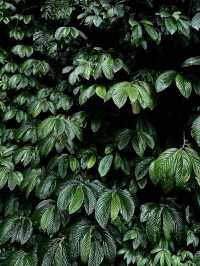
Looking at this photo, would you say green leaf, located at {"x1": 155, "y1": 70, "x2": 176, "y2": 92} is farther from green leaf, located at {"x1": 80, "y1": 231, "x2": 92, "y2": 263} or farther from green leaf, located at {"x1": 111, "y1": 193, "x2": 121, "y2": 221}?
green leaf, located at {"x1": 80, "y1": 231, "x2": 92, "y2": 263}

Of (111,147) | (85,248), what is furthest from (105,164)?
(85,248)

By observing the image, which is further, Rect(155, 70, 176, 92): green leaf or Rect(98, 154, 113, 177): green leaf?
Rect(98, 154, 113, 177): green leaf

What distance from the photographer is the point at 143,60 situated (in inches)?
56.9

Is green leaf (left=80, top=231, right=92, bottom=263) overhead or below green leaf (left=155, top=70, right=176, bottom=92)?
below

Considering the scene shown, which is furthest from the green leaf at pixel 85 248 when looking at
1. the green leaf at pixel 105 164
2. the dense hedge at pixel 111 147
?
the green leaf at pixel 105 164

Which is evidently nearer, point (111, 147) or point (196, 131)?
point (196, 131)

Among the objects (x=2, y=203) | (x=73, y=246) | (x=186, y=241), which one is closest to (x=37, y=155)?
(x=2, y=203)

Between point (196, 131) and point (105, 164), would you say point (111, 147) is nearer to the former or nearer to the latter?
point (105, 164)

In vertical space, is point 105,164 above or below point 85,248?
above

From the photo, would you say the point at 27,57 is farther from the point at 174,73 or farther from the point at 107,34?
the point at 174,73

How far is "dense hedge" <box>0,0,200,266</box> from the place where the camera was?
1197mm

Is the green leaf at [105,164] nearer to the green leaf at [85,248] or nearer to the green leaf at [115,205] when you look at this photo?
the green leaf at [115,205]

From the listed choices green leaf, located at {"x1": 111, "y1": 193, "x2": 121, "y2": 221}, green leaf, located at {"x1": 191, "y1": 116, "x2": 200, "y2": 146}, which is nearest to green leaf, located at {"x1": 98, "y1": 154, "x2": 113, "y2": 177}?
green leaf, located at {"x1": 111, "y1": 193, "x2": 121, "y2": 221}

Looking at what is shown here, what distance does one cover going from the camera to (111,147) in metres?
1.35
